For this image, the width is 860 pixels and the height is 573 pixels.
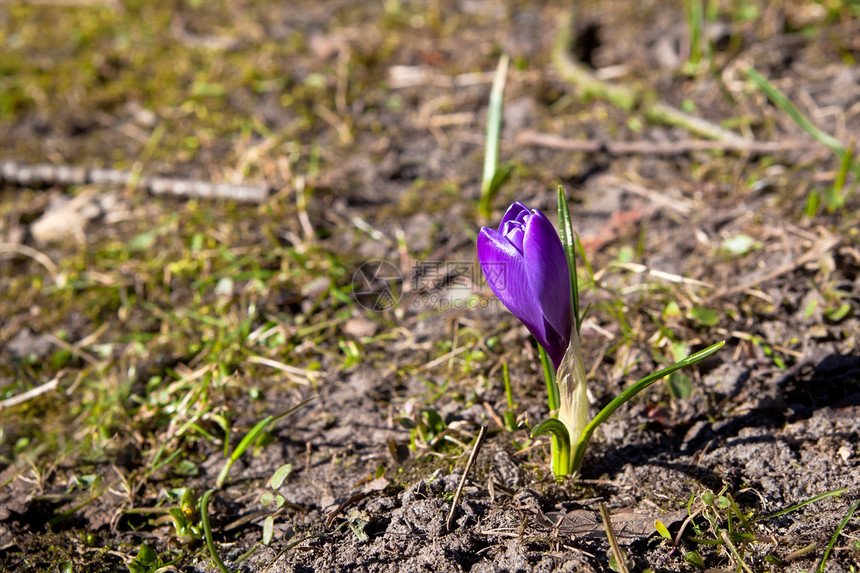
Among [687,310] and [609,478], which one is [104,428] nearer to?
[609,478]

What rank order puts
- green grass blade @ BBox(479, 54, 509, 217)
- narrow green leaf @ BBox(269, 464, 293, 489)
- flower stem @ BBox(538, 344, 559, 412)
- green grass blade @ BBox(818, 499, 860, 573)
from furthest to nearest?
green grass blade @ BBox(479, 54, 509, 217) < narrow green leaf @ BBox(269, 464, 293, 489) < flower stem @ BBox(538, 344, 559, 412) < green grass blade @ BBox(818, 499, 860, 573)

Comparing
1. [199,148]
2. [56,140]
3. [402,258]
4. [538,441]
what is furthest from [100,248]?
[538,441]

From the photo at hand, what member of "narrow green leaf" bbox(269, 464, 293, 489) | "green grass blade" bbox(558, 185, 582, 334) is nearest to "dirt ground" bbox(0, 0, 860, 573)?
"narrow green leaf" bbox(269, 464, 293, 489)

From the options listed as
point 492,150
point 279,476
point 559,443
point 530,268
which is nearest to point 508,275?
point 530,268

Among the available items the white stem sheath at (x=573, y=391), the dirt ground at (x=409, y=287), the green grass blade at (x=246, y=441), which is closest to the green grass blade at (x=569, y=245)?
the white stem sheath at (x=573, y=391)

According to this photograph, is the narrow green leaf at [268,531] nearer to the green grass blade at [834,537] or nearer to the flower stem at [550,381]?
the flower stem at [550,381]

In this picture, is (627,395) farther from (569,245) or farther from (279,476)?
(279,476)

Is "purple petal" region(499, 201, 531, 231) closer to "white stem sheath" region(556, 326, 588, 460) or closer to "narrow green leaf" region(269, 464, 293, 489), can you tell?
"white stem sheath" region(556, 326, 588, 460)
